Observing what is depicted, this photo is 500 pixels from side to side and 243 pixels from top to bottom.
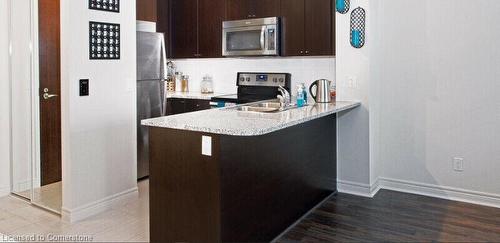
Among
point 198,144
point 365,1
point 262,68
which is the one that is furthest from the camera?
point 262,68

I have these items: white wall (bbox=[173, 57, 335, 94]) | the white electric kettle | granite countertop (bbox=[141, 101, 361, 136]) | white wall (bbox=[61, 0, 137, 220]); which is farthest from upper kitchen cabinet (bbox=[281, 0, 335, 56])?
white wall (bbox=[61, 0, 137, 220])

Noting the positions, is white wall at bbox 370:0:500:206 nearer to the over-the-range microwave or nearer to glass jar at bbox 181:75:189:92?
the over-the-range microwave

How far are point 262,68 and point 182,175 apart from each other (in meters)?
2.68

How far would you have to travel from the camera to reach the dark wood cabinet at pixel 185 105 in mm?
4977

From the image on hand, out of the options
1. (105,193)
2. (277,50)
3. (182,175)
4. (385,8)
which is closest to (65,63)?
(105,193)

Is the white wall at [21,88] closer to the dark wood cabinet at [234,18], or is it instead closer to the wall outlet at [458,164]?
the dark wood cabinet at [234,18]

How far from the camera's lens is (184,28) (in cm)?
531

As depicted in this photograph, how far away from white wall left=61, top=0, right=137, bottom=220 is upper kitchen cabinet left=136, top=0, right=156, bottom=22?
2.41 ft

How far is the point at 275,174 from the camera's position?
9.84 feet

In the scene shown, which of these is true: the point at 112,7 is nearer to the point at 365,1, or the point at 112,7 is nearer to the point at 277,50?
the point at 277,50

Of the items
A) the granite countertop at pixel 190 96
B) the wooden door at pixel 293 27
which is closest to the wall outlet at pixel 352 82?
the wooden door at pixel 293 27

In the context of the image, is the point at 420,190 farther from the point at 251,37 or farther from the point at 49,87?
the point at 49,87

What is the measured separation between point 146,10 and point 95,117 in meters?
1.62

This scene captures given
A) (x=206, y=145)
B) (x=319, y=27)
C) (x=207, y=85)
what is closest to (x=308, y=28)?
(x=319, y=27)
